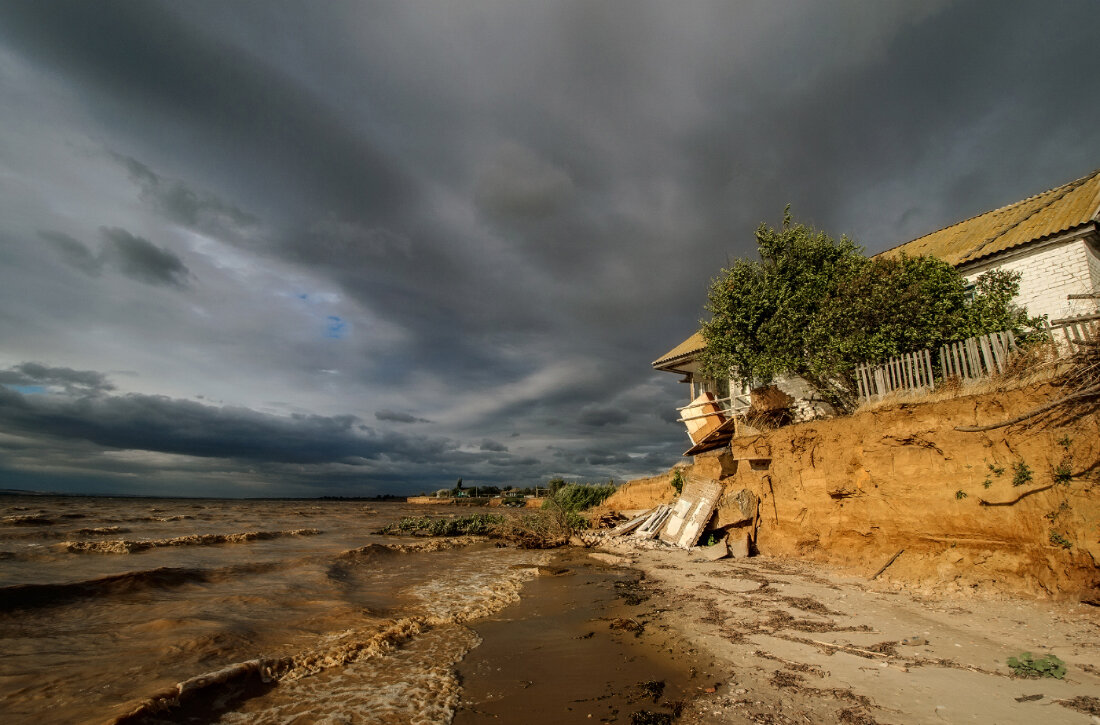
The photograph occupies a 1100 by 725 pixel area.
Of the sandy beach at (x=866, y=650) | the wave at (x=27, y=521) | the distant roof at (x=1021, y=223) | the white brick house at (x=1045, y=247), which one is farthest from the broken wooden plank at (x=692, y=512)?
the wave at (x=27, y=521)

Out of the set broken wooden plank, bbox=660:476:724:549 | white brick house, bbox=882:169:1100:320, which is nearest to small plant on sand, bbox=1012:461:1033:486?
white brick house, bbox=882:169:1100:320

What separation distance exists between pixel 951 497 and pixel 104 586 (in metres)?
16.6

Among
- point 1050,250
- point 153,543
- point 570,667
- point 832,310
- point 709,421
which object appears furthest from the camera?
point 709,421

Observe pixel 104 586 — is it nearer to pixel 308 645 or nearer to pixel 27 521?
pixel 308 645

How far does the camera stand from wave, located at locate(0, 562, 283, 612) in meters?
8.33

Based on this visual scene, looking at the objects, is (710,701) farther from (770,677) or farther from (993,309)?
(993,309)

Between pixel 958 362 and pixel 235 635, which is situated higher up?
pixel 958 362

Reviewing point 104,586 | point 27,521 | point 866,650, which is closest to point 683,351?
point 866,650

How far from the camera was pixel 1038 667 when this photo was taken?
14.4 feet

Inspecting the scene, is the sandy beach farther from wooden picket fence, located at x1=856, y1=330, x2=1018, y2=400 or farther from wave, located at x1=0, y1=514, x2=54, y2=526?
wave, located at x1=0, y1=514, x2=54, y2=526

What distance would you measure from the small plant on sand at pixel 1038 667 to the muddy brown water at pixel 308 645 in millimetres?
3251

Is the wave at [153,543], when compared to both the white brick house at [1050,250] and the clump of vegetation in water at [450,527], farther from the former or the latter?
the white brick house at [1050,250]

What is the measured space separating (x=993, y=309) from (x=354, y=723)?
608 inches

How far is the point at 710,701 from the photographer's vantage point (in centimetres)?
417
